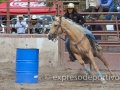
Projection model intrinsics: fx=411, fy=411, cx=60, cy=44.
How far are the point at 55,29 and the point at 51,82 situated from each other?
1360mm

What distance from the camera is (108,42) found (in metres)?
13.9

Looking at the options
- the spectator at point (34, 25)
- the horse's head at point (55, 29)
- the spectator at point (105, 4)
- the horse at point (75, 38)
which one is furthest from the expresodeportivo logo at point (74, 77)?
the spectator at point (105, 4)

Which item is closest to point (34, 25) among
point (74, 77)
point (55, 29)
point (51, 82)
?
point (74, 77)

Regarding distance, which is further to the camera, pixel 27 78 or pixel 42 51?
pixel 42 51

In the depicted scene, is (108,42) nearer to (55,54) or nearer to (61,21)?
(55,54)

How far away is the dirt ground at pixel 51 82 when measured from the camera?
368 inches

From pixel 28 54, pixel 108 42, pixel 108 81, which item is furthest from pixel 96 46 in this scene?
pixel 108 42

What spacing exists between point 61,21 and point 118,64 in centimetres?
407

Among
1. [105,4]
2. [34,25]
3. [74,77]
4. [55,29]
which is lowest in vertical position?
[74,77]

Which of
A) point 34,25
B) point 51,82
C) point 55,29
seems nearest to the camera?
point 55,29

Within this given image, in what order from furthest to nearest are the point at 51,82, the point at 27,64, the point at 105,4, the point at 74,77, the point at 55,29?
the point at 105,4
the point at 74,77
the point at 51,82
the point at 55,29
the point at 27,64

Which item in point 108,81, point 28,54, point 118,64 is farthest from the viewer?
point 118,64

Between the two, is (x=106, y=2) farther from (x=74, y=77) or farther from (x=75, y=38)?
(x=75, y=38)

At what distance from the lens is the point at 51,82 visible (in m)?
10.5
